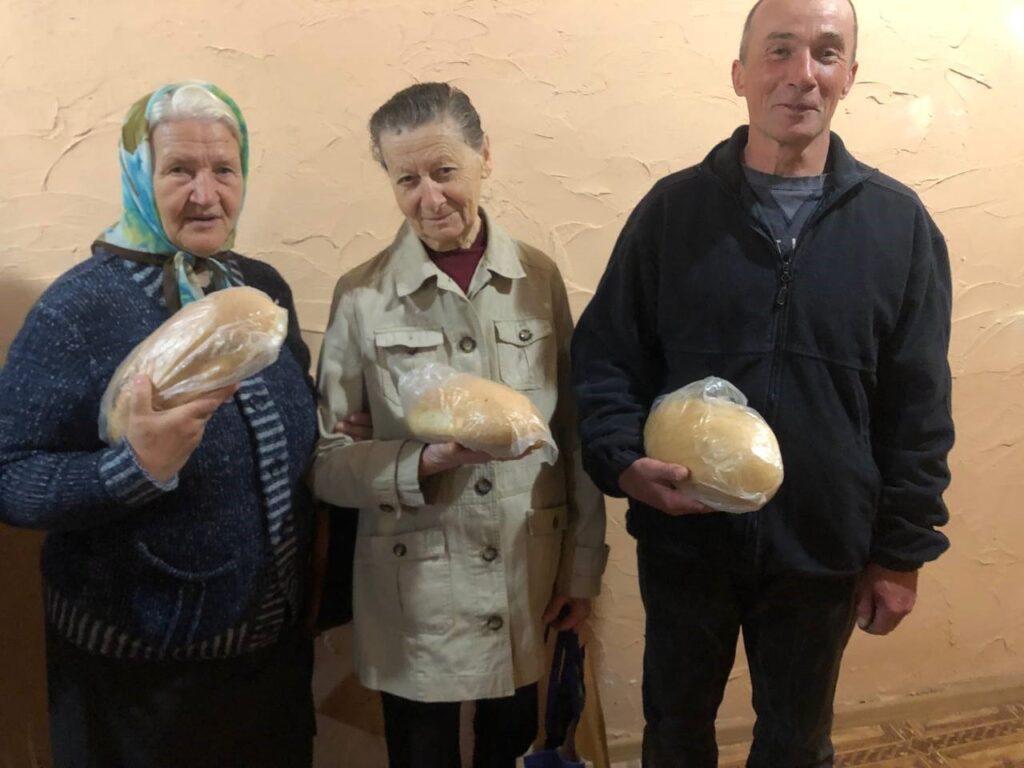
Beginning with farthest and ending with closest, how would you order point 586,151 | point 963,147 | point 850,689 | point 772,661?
1. point 850,689
2. point 963,147
3. point 586,151
4. point 772,661

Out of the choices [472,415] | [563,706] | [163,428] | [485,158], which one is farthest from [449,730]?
[485,158]

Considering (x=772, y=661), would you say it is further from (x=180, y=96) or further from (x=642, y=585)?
(x=180, y=96)

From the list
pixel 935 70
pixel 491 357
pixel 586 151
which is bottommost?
pixel 491 357

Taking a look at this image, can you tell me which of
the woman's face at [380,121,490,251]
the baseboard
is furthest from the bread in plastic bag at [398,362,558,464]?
the baseboard

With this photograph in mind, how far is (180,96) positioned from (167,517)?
534 millimetres

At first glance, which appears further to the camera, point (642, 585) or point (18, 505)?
point (642, 585)

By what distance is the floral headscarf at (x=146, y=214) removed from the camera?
0.94 meters

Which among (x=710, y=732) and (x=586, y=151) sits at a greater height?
(x=586, y=151)

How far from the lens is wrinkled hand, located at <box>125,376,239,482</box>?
836mm

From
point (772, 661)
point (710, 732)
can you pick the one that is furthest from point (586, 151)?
point (710, 732)

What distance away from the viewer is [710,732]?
4.06 feet

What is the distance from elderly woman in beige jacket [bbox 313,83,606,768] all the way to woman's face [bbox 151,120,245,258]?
224 mm

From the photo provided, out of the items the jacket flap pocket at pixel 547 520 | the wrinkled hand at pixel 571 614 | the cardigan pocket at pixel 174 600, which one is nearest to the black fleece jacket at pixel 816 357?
the jacket flap pocket at pixel 547 520

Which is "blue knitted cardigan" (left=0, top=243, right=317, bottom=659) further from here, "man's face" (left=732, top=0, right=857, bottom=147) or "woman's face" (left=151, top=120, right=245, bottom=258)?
"man's face" (left=732, top=0, right=857, bottom=147)
